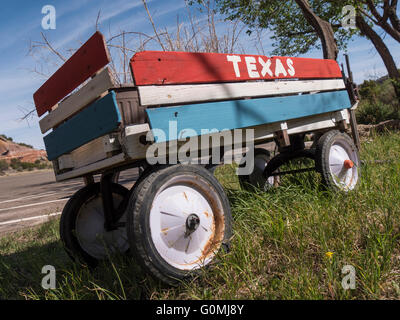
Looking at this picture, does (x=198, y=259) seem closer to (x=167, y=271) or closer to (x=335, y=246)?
(x=167, y=271)

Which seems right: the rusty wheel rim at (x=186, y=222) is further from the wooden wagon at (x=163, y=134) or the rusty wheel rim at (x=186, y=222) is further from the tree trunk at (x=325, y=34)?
the tree trunk at (x=325, y=34)

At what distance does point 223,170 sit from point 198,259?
493 centimetres

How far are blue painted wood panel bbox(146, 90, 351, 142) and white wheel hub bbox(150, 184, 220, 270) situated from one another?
382 millimetres

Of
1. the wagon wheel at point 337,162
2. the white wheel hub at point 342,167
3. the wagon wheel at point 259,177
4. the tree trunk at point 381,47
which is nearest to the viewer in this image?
the wagon wheel at point 337,162

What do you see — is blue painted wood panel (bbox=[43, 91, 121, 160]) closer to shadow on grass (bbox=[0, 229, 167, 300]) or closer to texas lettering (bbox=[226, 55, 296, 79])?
shadow on grass (bbox=[0, 229, 167, 300])

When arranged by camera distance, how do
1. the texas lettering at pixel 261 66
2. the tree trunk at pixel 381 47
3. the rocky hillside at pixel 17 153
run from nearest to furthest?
the texas lettering at pixel 261 66 < the tree trunk at pixel 381 47 < the rocky hillside at pixel 17 153

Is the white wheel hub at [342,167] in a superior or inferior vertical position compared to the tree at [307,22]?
inferior

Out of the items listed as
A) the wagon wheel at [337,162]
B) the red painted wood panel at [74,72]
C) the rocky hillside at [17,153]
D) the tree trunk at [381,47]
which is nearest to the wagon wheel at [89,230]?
the red painted wood panel at [74,72]

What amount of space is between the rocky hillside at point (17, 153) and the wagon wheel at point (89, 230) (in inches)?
1905

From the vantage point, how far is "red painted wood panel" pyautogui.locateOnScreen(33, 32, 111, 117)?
211cm

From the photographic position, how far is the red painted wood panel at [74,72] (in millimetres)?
2105

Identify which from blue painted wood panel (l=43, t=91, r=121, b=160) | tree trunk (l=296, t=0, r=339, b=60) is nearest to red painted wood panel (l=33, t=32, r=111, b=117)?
blue painted wood panel (l=43, t=91, r=121, b=160)

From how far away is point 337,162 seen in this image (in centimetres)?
329
